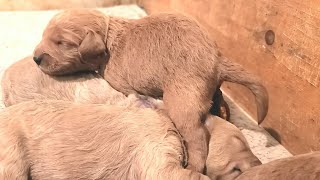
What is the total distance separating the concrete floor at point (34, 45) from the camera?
1.92 meters

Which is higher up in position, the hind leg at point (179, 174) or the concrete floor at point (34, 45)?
the hind leg at point (179, 174)

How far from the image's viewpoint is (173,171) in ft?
4.69

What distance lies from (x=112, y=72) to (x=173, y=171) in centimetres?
55

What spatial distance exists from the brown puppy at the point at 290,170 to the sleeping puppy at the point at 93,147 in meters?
0.13

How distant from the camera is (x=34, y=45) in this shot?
8.38ft

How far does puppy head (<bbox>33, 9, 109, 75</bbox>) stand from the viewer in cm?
178

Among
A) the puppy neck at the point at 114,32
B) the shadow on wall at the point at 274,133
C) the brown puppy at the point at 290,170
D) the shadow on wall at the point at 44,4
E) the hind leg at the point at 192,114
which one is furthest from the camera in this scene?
the shadow on wall at the point at 44,4

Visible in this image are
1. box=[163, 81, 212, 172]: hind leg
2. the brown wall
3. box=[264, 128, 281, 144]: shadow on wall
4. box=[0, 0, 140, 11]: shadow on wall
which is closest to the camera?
box=[163, 81, 212, 172]: hind leg

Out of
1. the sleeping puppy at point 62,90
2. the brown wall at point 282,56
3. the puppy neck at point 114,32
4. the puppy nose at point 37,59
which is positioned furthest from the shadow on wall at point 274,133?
the puppy nose at point 37,59

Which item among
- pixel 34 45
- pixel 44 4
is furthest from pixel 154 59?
pixel 44 4

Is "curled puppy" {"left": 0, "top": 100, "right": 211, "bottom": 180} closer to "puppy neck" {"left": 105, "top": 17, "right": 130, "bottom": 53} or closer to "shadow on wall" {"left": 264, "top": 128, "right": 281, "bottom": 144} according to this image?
"puppy neck" {"left": 105, "top": 17, "right": 130, "bottom": 53}

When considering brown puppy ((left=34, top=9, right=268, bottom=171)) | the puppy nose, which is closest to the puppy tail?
brown puppy ((left=34, top=9, right=268, bottom=171))

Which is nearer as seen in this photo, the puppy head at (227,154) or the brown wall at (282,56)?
the puppy head at (227,154)

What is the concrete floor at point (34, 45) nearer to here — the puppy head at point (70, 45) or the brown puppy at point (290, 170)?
the puppy head at point (70, 45)
